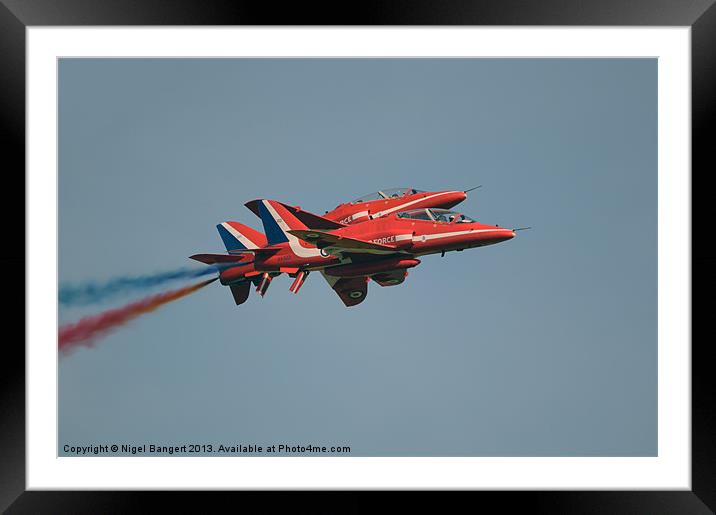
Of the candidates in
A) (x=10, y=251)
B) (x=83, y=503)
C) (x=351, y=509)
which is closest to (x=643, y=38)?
(x=351, y=509)

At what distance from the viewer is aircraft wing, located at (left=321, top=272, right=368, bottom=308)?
17406 mm

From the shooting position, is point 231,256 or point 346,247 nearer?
point 346,247

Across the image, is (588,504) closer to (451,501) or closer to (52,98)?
(451,501)

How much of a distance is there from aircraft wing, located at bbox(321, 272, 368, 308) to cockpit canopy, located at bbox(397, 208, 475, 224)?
6.91 feet

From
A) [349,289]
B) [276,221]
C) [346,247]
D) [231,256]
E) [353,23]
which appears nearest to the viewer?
[353,23]

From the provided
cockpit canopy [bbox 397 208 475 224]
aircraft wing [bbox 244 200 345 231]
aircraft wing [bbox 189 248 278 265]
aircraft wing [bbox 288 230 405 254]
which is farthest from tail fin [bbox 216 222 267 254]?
cockpit canopy [bbox 397 208 475 224]

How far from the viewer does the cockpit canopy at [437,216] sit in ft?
51.7

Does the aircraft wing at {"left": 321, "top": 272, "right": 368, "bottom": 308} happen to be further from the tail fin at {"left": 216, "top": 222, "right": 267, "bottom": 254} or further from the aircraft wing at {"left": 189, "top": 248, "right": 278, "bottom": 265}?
the tail fin at {"left": 216, "top": 222, "right": 267, "bottom": 254}

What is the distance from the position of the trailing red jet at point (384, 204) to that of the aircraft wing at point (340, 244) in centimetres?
66

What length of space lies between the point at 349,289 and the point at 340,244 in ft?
6.30

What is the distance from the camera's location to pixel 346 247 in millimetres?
15945

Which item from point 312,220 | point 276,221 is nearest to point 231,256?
point 276,221

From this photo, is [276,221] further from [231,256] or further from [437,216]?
[437,216]

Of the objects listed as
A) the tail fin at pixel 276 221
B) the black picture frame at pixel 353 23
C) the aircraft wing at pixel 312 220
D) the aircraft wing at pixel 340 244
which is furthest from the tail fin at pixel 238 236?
the black picture frame at pixel 353 23
